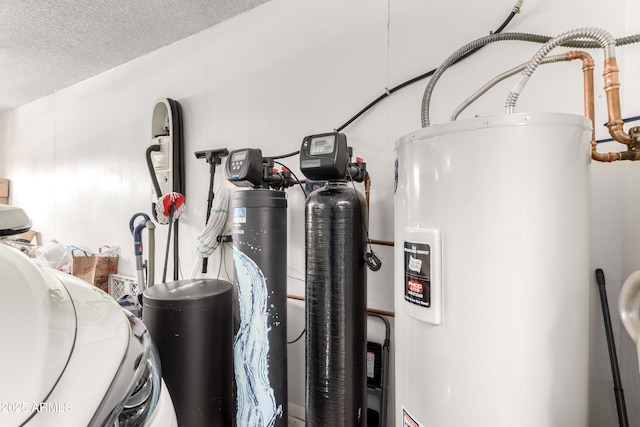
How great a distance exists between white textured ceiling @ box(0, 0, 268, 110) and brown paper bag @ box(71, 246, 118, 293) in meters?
1.78

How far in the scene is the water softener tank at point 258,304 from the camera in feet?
4.74

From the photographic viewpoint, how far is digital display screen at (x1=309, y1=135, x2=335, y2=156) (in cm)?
127

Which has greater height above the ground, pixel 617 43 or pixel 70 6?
pixel 70 6

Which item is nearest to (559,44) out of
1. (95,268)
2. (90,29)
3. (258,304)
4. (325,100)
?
(325,100)

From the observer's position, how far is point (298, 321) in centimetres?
196

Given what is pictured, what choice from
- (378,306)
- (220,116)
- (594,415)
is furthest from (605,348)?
(220,116)

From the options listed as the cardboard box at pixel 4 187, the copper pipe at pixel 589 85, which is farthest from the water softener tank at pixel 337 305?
the cardboard box at pixel 4 187

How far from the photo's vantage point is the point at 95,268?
9.50ft

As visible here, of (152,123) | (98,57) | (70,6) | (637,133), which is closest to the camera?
(637,133)

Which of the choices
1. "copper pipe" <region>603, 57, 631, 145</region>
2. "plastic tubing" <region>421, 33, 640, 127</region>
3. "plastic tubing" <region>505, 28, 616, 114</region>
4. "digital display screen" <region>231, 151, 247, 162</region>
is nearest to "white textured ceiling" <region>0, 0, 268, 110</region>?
"digital display screen" <region>231, 151, 247, 162</region>

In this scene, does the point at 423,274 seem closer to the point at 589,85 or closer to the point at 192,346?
the point at 589,85

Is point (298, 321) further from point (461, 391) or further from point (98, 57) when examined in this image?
point (98, 57)

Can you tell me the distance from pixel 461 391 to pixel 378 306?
0.82 meters

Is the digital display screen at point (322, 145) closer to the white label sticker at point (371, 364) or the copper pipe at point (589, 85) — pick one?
the copper pipe at point (589, 85)
